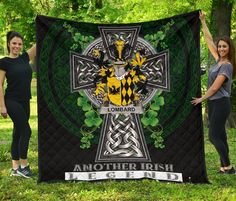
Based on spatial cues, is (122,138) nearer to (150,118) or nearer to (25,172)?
(150,118)

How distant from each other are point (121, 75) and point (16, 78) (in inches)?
57.4

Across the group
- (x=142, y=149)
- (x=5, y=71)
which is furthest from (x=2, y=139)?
(x=142, y=149)

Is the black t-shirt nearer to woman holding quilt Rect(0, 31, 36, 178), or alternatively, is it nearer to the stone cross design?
woman holding quilt Rect(0, 31, 36, 178)

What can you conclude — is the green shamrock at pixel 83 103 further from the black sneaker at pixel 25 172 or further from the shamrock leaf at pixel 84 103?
the black sneaker at pixel 25 172

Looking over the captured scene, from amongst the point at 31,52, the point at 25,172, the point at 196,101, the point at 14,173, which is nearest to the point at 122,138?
the point at 196,101

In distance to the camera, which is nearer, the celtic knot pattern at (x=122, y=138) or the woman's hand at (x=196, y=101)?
the woman's hand at (x=196, y=101)

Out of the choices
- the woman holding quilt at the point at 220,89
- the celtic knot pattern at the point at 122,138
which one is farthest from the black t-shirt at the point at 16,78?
the woman holding quilt at the point at 220,89

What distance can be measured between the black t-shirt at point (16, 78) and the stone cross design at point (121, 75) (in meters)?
0.73

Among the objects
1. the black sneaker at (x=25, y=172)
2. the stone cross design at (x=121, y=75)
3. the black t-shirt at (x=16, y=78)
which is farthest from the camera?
the black sneaker at (x=25, y=172)

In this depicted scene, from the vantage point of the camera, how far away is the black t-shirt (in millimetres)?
6504

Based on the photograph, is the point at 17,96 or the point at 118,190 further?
the point at 17,96

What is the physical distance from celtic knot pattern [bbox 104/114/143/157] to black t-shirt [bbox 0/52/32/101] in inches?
51.6

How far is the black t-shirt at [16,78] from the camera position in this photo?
21.3 ft

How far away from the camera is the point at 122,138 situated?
6352 millimetres
